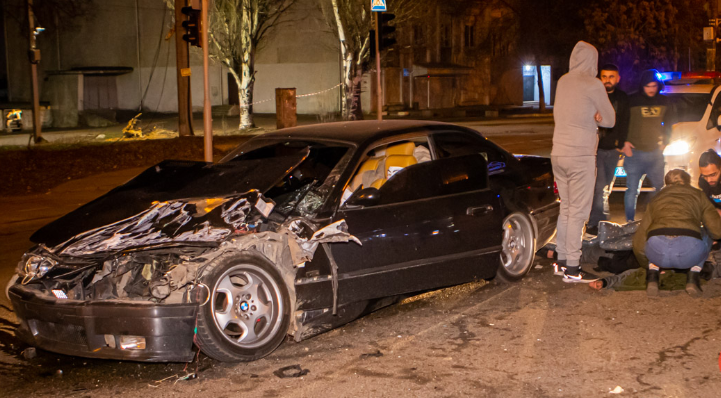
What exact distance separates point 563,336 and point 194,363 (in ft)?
8.34

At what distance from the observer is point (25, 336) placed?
5.16 meters

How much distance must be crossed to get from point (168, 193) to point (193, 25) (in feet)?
28.9

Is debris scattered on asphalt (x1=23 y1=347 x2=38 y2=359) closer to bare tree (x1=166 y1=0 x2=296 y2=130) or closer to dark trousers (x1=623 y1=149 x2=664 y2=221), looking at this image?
dark trousers (x1=623 y1=149 x2=664 y2=221)

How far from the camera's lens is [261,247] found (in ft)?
16.9

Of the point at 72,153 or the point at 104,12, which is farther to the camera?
the point at 104,12

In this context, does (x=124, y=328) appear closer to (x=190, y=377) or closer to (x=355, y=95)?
(x=190, y=377)

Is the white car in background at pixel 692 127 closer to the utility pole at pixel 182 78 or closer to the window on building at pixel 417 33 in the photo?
the utility pole at pixel 182 78

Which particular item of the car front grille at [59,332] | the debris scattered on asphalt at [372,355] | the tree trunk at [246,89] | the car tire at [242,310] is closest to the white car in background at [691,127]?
the debris scattered on asphalt at [372,355]

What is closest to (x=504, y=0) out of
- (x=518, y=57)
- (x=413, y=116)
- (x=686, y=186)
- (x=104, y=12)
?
Result: (x=518, y=57)

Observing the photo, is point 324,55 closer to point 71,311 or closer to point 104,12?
point 104,12

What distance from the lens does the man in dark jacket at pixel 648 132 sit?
846cm

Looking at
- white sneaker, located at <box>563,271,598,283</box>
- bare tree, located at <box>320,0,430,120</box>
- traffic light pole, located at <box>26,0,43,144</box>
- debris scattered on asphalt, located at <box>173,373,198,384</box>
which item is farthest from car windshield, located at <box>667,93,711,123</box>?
bare tree, located at <box>320,0,430,120</box>

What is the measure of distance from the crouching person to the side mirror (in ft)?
7.83

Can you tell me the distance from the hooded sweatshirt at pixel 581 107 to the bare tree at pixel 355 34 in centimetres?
2812
